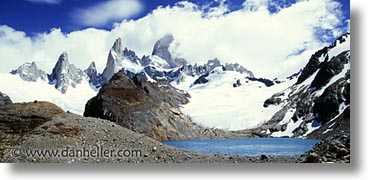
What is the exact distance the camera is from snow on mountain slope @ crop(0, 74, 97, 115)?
6.57 metres

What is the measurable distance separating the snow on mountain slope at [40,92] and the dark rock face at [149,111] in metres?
4.91

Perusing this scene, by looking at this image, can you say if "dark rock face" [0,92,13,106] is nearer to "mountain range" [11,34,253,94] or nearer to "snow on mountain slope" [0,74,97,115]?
"snow on mountain slope" [0,74,97,115]

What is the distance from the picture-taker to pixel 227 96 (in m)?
10.8

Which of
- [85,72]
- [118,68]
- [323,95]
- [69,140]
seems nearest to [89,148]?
[69,140]

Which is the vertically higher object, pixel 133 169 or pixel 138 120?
pixel 138 120

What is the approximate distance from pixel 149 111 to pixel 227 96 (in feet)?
23.2

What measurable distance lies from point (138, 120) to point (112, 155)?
9.22 meters

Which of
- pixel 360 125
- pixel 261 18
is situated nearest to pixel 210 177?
pixel 360 125

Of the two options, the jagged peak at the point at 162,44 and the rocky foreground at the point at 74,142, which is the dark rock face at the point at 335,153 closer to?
the rocky foreground at the point at 74,142

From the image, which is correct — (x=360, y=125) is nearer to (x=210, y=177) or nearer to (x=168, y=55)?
(x=210, y=177)

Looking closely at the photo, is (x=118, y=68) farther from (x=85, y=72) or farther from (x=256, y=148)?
(x=256, y=148)

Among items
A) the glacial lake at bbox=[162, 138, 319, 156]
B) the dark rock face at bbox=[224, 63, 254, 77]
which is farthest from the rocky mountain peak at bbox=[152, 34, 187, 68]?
the glacial lake at bbox=[162, 138, 319, 156]

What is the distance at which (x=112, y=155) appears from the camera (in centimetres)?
617

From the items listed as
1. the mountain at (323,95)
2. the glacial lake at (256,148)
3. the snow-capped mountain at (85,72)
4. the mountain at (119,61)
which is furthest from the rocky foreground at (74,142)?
the mountain at (323,95)
